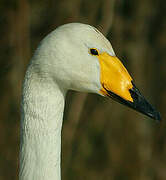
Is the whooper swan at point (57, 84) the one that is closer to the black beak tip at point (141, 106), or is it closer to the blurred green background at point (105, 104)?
the black beak tip at point (141, 106)

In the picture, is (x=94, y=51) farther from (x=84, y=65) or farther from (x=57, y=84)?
(x=57, y=84)

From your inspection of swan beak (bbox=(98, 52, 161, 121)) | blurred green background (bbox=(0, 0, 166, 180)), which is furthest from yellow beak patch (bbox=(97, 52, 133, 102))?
blurred green background (bbox=(0, 0, 166, 180))

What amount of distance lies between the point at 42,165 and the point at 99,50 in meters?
0.60

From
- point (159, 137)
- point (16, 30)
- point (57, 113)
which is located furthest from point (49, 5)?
point (57, 113)

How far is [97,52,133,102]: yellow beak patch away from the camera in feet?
6.10

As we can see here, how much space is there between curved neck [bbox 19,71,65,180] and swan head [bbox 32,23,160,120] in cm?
7

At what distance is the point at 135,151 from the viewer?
4695 millimetres

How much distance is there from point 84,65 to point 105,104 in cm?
277

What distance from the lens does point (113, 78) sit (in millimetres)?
1867

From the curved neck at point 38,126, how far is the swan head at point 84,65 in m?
0.07

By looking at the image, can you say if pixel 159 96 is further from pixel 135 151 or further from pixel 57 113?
pixel 57 113

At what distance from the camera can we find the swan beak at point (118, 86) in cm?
186

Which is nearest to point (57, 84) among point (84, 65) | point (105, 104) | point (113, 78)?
point (84, 65)

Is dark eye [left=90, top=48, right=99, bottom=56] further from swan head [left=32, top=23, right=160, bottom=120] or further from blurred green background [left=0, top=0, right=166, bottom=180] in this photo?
blurred green background [left=0, top=0, right=166, bottom=180]
